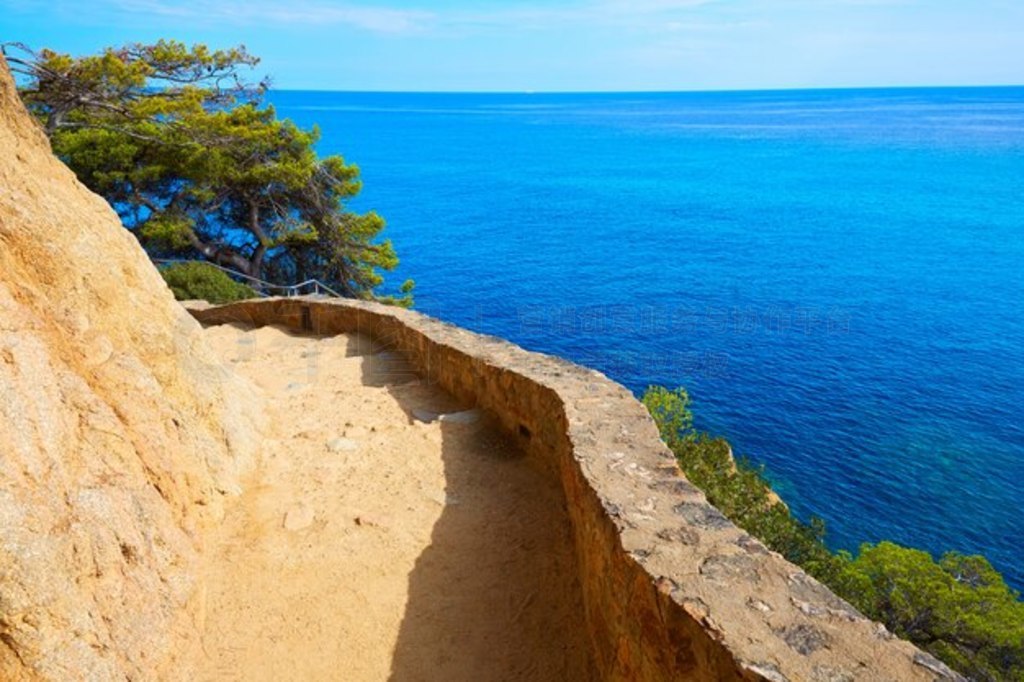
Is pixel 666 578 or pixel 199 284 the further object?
pixel 199 284

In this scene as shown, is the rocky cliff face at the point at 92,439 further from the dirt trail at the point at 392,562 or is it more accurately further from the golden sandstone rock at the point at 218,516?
the dirt trail at the point at 392,562

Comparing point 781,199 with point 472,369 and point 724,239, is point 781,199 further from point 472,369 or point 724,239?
point 472,369

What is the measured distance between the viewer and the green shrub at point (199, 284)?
1858 cm

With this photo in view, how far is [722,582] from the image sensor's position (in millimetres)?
3893

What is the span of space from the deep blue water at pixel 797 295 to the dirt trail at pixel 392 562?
63.9ft

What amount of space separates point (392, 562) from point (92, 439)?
2491 mm

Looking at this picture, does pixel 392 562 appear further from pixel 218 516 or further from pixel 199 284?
pixel 199 284

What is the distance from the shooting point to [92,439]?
Result: 4.81 m

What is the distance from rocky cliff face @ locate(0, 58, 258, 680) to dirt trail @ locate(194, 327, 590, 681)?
1.33ft

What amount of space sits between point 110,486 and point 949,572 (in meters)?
19.0

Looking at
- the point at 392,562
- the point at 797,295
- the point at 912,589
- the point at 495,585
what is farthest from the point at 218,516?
the point at 797,295

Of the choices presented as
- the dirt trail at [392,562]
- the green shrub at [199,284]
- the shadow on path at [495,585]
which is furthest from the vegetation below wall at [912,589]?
the green shrub at [199,284]

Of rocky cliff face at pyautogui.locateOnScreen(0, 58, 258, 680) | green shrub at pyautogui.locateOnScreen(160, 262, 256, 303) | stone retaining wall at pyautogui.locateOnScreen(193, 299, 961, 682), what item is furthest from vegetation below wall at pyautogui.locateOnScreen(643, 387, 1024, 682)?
green shrub at pyautogui.locateOnScreen(160, 262, 256, 303)

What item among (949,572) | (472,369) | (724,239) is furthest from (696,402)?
(724,239)
